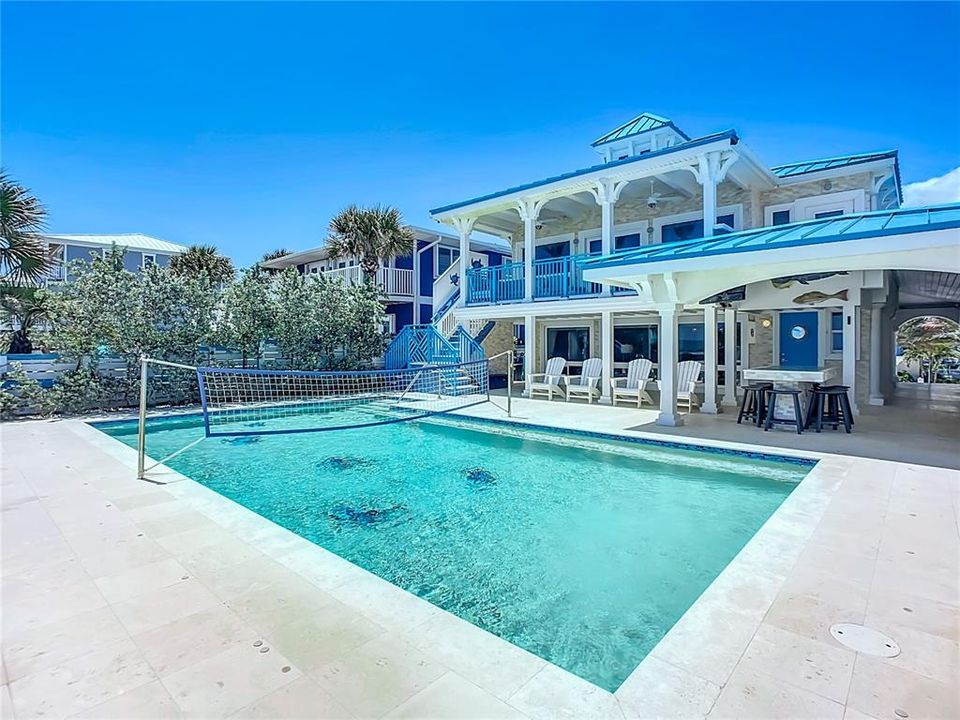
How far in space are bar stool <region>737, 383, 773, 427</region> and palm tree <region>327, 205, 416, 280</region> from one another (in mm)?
13708

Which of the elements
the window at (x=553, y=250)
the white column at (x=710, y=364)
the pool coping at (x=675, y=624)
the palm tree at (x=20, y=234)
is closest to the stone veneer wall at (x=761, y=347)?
the white column at (x=710, y=364)

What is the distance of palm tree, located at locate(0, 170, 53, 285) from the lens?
35.0 ft

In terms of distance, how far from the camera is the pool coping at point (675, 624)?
2.28 m

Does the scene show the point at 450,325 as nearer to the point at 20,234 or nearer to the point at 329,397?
the point at 329,397

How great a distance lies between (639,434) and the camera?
8609 millimetres

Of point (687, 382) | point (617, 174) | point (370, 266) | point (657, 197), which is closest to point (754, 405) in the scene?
point (687, 382)

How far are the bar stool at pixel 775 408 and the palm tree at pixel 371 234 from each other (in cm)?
1413

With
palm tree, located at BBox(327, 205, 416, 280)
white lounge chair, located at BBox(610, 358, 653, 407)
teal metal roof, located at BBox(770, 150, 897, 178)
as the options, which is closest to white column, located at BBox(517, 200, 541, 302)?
white lounge chair, located at BBox(610, 358, 653, 407)

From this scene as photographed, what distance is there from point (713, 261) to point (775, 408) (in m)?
3.24

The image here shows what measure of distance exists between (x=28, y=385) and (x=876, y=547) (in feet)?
47.1

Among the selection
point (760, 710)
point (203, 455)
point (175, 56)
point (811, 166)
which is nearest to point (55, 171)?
point (175, 56)

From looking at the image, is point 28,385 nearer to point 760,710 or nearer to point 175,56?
point 175,56

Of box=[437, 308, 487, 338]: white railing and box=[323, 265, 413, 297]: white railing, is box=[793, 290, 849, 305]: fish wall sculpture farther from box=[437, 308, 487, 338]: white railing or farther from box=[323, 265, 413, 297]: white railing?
box=[323, 265, 413, 297]: white railing

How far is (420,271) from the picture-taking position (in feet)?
71.9
